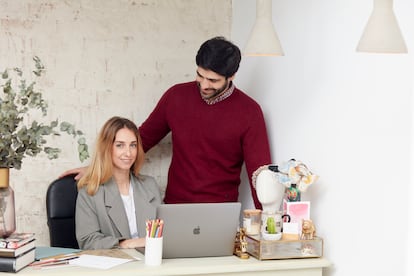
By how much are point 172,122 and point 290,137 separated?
681 millimetres

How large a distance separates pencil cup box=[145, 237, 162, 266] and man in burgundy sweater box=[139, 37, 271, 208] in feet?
2.91

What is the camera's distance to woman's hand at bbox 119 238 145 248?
10.2 feet

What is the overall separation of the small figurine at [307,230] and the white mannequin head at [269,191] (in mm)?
190

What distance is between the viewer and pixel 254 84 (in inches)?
150

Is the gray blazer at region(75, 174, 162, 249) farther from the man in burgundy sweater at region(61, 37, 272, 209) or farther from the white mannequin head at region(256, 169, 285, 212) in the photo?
the white mannequin head at region(256, 169, 285, 212)

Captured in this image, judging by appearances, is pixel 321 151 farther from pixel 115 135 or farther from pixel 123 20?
pixel 123 20

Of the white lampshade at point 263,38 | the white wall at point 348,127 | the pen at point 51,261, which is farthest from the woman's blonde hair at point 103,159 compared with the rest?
the white lampshade at point 263,38

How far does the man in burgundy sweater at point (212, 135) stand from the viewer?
11.5 feet

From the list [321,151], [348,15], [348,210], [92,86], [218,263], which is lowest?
[218,263]

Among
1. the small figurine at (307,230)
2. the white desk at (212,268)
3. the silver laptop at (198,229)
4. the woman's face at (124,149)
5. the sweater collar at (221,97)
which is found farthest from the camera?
the sweater collar at (221,97)

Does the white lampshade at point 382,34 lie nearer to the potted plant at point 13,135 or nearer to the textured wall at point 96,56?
the potted plant at point 13,135

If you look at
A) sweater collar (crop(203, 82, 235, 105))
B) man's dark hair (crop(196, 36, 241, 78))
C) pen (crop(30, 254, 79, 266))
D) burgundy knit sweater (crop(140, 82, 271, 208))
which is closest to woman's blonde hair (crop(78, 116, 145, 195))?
burgundy knit sweater (crop(140, 82, 271, 208))

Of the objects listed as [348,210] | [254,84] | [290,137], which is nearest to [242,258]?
[348,210]

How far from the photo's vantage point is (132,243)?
3154 mm
